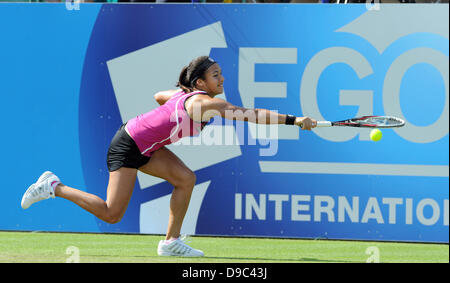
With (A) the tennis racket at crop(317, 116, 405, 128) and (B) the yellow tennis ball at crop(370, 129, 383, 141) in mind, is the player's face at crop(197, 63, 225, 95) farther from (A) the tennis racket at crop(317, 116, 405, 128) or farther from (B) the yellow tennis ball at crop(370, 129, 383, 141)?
(B) the yellow tennis ball at crop(370, 129, 383, 141)

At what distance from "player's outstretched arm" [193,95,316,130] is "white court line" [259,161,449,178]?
1.46 metres

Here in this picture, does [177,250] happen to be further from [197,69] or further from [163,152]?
[197,69]

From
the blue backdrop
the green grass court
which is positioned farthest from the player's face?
the green grass court

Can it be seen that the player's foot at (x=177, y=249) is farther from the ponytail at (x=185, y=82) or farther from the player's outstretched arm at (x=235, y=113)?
the ponytail at (x=185, y=82)

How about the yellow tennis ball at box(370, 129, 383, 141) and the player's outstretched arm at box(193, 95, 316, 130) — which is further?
the yellow tennis ball at box(370, 129, 383, 141)

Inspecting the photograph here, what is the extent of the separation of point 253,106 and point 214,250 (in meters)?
1.34

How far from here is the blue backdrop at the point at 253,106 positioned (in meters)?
7.20

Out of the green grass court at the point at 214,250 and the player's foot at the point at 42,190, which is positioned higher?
the player's foot at the point at 42,190

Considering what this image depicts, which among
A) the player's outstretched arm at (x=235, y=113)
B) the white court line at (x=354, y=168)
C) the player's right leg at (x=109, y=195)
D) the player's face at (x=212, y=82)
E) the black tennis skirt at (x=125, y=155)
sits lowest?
the player's right leg at (x=109, y=195)

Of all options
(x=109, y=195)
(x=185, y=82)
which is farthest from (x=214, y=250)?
(x=185, y=82)

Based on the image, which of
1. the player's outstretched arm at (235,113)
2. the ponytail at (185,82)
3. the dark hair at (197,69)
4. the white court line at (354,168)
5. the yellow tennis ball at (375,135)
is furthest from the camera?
the white court line at (354,168)

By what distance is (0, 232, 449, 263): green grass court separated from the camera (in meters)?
6.15

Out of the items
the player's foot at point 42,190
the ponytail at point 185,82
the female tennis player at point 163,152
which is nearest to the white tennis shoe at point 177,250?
the female tennis player at point 163,152

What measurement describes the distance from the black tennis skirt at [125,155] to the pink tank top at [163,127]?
4 cm
